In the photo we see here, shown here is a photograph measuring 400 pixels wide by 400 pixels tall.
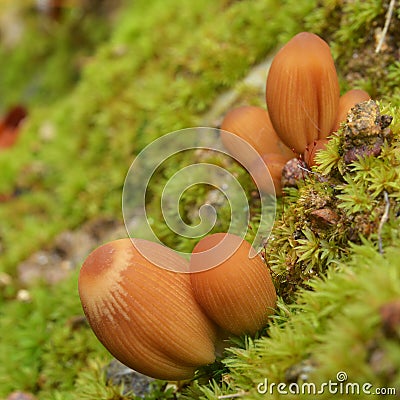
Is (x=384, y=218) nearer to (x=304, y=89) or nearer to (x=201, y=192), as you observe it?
(x=304, y=89)

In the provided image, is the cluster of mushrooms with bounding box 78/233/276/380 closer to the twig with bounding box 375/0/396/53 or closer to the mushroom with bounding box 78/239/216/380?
Result: the mushroom with bounding box 78/239/216/380

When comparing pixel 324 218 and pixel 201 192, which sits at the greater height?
pixel 324 218

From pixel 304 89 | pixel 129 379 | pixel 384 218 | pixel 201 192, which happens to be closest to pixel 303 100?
pixel 304 89

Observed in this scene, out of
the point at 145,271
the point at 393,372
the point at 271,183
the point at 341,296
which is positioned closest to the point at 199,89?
the point at 271,183

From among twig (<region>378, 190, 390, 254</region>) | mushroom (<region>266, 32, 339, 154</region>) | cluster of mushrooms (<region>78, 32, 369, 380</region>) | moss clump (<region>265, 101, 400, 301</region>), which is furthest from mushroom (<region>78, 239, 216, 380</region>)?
mushroom (<region>266, 32, 339, 154</region>)

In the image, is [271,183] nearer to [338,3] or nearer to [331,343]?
[331,343]
